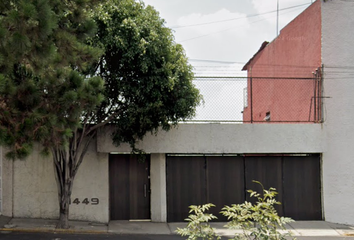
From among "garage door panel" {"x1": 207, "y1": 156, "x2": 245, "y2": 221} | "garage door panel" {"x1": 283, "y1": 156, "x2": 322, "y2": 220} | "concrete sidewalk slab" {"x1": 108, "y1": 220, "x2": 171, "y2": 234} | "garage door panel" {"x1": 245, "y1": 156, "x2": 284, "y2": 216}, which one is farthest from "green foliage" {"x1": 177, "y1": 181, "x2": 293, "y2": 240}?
"garage door panel" {"x1": 283, "y1": 156, "x2": 322, "y2": 220}

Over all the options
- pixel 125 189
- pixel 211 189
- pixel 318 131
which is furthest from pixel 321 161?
pixel 125 189

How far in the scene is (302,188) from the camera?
1315 cm

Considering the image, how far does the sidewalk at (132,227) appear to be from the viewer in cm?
1106

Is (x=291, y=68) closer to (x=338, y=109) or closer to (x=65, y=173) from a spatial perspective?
(x=338, y=109)

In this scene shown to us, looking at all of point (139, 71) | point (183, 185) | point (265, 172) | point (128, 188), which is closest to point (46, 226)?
point (128, 188)

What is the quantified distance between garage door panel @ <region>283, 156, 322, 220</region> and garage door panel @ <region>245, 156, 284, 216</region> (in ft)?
0.62

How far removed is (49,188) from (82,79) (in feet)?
19.7

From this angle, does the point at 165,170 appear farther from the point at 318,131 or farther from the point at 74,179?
the point at 318,131

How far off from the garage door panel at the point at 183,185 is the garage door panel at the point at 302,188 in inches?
104

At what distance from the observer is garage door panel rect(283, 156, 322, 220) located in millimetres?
13094

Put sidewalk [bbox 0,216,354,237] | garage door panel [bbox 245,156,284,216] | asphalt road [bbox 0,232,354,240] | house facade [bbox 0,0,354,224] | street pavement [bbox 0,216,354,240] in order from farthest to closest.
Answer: garage door panel [bbox 245,156,284,216], house facade [bbox 0,0,354,224], sidewalk [bbox 0,216,354,237], street pavement [bbox 0,216,354,240], asphalt road [bbox 0,232,354,240]

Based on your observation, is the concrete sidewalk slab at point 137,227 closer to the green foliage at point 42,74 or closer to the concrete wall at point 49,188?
the concrete wall at point 49,188

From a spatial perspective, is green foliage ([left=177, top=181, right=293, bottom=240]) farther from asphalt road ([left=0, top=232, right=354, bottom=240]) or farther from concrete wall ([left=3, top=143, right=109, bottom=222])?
concrete wall ([left=3, top=143, right=109, bottom=222])

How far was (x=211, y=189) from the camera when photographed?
12914mm
